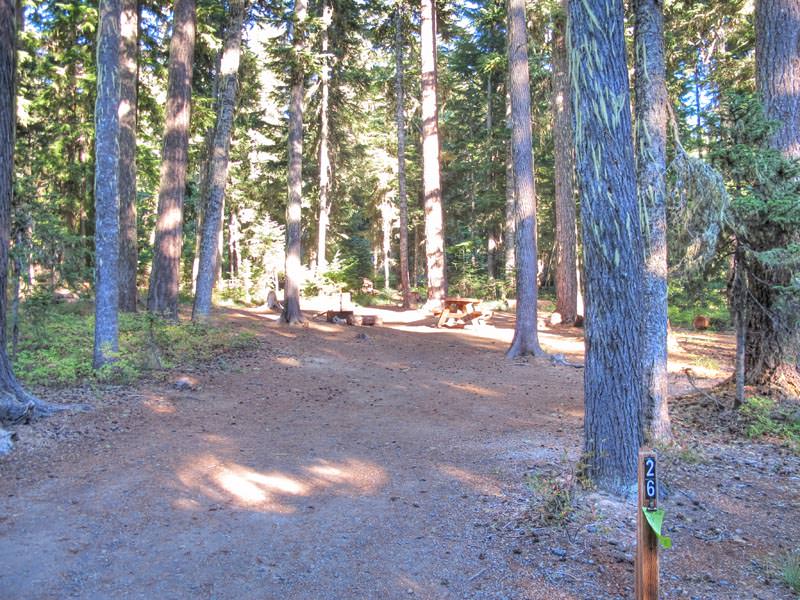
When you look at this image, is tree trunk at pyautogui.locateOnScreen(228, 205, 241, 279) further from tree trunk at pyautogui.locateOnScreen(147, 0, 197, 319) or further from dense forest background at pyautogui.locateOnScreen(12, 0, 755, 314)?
tree trunk at pyautogui.locateOnScreen(147, 0, 197, 319)

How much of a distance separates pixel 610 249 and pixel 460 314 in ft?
45.5

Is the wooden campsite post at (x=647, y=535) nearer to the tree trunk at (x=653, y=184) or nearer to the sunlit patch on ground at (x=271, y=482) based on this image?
the sunlit patch on ground at (x=271, y=482)

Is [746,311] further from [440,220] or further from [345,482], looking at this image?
[440,220]

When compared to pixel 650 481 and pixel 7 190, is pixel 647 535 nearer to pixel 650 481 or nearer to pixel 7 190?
pixel 650 481

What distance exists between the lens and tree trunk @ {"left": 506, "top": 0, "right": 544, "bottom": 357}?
525 inches

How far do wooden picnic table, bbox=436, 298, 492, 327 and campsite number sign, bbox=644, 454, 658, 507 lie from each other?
50.4ft

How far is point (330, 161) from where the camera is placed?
29.0 metres

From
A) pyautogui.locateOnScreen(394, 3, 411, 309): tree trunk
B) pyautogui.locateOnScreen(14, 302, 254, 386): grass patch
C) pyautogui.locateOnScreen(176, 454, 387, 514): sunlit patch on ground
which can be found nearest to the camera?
pyautogui.locateOnScreen(176, 454, 387, 514): sunlit patch on ground

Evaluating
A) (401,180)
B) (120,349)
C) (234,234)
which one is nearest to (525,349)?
(120,349)

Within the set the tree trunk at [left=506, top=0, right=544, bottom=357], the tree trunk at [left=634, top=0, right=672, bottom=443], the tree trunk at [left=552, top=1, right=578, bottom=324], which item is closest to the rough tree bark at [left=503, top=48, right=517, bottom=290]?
the tree trunk at [left=552, top=1, right=578, bottom=324]

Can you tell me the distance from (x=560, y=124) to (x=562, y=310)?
22.1ft

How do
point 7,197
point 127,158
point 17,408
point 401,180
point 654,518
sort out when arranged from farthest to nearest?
point 401,180 < point 127,158 < point 7,197 < point 17,408 < point 654,518

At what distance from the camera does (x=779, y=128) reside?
747cm

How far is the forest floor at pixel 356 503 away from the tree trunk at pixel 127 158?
22.1 ft
